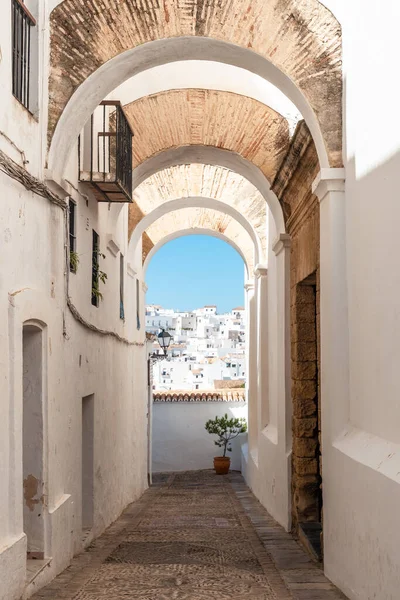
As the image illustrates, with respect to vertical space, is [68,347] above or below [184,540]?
above

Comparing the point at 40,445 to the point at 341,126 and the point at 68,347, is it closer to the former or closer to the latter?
the point at 68,347

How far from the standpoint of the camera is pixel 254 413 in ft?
49.4

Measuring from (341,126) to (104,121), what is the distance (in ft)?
11.3

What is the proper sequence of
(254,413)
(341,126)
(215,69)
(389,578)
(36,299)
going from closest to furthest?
1. (389,578)
2. (36,299)
3. (341,126)
4. (215,69)
5. (254,413)

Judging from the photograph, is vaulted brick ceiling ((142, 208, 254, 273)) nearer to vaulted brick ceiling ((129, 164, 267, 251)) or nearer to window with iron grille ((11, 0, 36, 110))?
vaulted brick ceiling ((129, 164, 267, 251))

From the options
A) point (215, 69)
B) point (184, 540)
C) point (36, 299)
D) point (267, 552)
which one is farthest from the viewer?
point (215, 69)

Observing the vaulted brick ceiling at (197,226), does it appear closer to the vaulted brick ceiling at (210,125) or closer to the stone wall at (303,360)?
the vaulted brick ceiling at (210,125)

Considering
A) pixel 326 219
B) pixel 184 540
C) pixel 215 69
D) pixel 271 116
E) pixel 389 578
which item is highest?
pixel 215 69

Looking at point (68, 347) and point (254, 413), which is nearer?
point (68, 347)

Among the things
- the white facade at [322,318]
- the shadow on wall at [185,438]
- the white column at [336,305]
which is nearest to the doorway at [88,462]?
the white facade at [322,318]

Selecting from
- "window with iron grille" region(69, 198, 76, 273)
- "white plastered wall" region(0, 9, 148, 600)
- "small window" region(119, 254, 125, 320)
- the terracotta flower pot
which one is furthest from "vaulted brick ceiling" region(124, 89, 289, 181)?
the terracotta flower pot

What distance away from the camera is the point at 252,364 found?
50.6 ft

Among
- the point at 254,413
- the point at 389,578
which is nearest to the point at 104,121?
the point at 389,578

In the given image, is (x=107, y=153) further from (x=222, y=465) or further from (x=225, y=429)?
(x=225, y=429)
